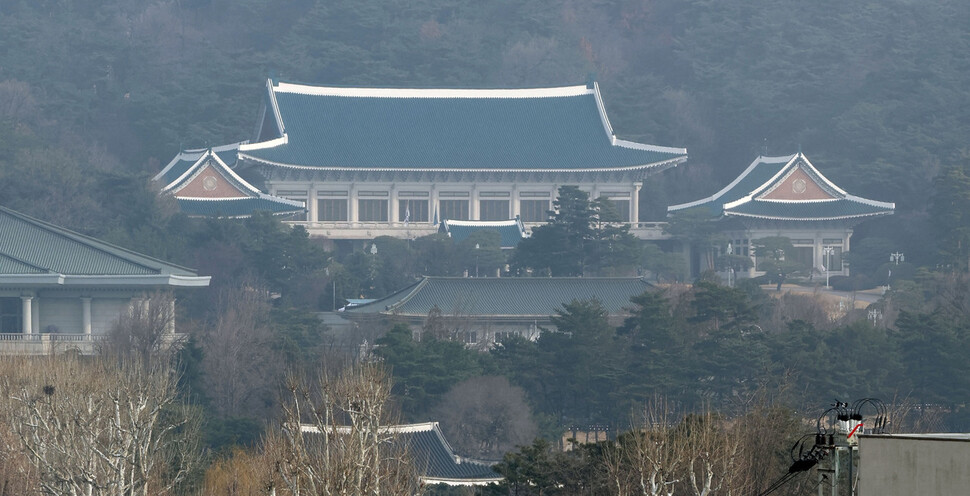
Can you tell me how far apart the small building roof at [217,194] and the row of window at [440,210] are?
298 centimetres

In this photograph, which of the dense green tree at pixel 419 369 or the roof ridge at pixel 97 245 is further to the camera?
the roof ridge at pixel 97 245

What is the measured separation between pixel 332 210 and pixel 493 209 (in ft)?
20.0

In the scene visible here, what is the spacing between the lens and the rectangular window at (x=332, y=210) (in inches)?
2621

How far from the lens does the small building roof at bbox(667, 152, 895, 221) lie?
6525 cm

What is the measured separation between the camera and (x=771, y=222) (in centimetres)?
6550

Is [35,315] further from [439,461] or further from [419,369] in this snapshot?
[439,461]

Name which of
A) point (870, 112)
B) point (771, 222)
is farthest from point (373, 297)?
point (870, 112)

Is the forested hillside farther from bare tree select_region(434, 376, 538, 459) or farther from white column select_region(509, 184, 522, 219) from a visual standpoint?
bare tree select_region(434, 376, 538, 459)

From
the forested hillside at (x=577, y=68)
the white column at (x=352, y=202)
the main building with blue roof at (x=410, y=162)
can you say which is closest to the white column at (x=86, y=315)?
the main building with blue roof at (x=410, y=162)

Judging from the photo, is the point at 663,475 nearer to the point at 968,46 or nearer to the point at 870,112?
the point at 870,112

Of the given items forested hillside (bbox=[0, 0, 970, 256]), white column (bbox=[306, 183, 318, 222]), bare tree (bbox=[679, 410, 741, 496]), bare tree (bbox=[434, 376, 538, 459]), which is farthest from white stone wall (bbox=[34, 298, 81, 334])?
bare tree (bbox=[679, 410, 741, 496])

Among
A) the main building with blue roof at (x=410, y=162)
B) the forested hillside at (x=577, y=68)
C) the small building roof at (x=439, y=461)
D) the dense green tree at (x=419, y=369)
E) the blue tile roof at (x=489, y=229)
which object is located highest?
the forested hillside at (x=577, y=68)

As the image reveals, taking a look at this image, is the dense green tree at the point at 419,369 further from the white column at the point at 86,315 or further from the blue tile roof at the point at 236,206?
the blue tile roof at the point at 236,206

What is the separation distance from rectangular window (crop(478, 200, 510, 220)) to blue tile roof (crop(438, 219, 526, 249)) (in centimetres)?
290
